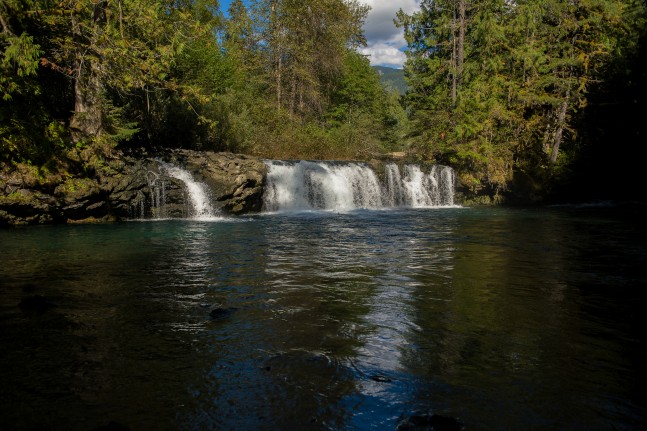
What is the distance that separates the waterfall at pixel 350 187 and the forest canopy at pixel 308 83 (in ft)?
8.23

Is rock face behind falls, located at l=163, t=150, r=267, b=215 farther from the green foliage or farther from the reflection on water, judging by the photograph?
the green foliage

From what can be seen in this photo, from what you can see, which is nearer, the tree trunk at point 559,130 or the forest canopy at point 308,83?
the forest canopy at point 308,83

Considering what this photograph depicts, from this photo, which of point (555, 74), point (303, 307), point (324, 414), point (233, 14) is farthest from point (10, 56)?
point (233, 14)

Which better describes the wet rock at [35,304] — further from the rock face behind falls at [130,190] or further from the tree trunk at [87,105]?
the tree trunk at [87,105]

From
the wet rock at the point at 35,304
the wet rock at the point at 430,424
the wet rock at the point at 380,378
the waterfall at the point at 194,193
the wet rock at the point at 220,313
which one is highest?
the waterfall at the point at 194,193

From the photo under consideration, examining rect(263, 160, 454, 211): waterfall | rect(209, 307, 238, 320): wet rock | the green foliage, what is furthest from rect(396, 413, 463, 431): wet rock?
the green foliage

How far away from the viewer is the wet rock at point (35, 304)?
5.98 meters

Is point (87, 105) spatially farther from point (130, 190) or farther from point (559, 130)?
point (559, 130)

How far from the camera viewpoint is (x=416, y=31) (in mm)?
32812

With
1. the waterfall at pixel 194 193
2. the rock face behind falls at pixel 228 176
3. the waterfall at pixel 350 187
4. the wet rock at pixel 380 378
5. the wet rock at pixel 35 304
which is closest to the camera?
the wet rock at pixel 380 378

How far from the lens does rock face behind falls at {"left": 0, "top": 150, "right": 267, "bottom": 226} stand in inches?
563

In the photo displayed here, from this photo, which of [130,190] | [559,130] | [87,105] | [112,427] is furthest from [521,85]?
[112,427]

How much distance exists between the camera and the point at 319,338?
5.04 meters

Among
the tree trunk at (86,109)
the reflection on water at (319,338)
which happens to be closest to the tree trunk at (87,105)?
the tree trunk at (86,109)
